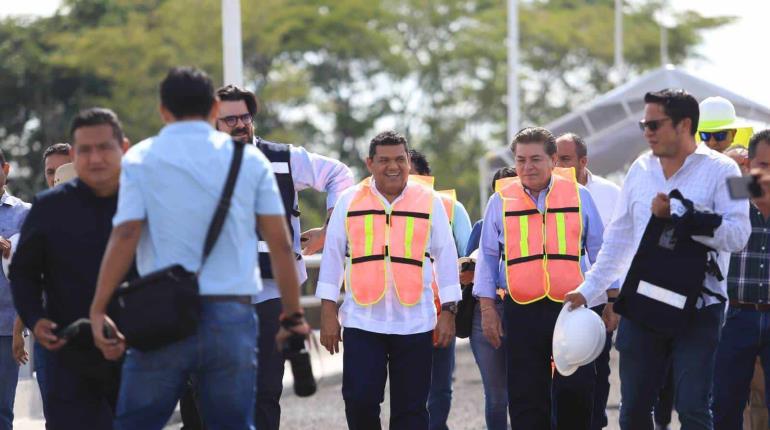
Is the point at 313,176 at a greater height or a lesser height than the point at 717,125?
lesser

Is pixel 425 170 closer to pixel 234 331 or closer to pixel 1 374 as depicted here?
pixel 1 374

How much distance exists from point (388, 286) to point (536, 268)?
33.6 inches

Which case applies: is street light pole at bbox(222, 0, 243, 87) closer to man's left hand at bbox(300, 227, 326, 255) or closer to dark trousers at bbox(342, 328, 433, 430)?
man's left hand at bbox(300, 227, 326, 255)

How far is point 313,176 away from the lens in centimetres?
863

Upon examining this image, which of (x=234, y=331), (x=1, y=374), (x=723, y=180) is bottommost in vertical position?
(x=1, y=374)

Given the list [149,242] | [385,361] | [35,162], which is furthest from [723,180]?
[35,162]

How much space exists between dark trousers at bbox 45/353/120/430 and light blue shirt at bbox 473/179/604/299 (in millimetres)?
2792

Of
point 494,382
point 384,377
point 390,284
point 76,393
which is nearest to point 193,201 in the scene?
point 76,393

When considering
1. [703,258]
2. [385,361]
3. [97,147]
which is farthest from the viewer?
[385,361]

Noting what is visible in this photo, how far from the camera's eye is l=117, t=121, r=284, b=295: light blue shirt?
5.61 meters

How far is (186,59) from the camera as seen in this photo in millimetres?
37406

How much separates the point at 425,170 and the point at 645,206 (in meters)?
3.11

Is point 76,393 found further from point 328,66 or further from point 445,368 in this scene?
point 328,66

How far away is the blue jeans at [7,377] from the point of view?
8664mm
